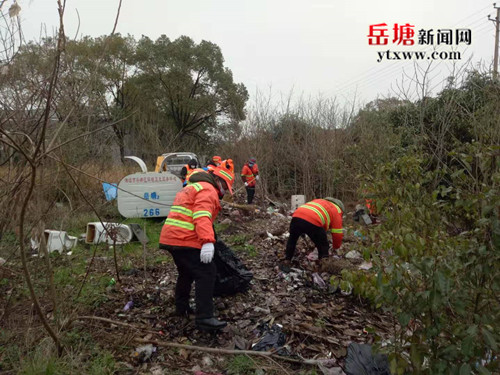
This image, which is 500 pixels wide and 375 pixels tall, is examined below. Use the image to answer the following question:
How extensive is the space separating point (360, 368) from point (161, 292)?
2413mm

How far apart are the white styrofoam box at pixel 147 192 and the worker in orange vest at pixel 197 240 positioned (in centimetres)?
455

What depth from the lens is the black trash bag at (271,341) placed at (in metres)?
2.99

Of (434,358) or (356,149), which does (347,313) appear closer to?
(434,358)

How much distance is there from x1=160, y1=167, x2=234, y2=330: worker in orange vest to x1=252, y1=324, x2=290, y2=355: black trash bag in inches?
14.6

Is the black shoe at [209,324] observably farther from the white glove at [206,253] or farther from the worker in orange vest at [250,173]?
the worker in orange vest at [250,173]

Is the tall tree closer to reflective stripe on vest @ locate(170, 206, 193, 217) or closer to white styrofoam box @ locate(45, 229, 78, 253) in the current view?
white styrofoam box @ locate(45, 229, 78, 253)

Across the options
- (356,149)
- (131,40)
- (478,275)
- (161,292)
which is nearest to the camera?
(478,275)

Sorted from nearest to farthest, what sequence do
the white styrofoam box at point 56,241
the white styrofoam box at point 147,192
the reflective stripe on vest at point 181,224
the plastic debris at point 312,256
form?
1. the reflective stripe on vest at point 181,224
2. the white styrofoam box at point 56,241
3. the plastic debris at point 312,256
4. the white styrofoam box at point 147,192

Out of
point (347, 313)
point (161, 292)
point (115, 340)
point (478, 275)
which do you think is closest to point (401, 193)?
point (478, 275)

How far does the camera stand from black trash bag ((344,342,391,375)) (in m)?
2.61

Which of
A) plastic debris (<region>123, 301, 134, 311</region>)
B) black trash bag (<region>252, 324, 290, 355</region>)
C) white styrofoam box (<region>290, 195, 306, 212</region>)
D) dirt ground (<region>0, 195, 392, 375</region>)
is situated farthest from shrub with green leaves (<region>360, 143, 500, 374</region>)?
white styrofoam box (<region>290, 195, 306, 212</region>)

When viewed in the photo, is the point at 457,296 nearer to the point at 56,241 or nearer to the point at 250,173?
the point at 56,241

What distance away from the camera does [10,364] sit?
267cm

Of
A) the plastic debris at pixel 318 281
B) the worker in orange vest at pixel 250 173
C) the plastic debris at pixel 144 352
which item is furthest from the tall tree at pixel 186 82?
the plastic debris at pixel 144 352
